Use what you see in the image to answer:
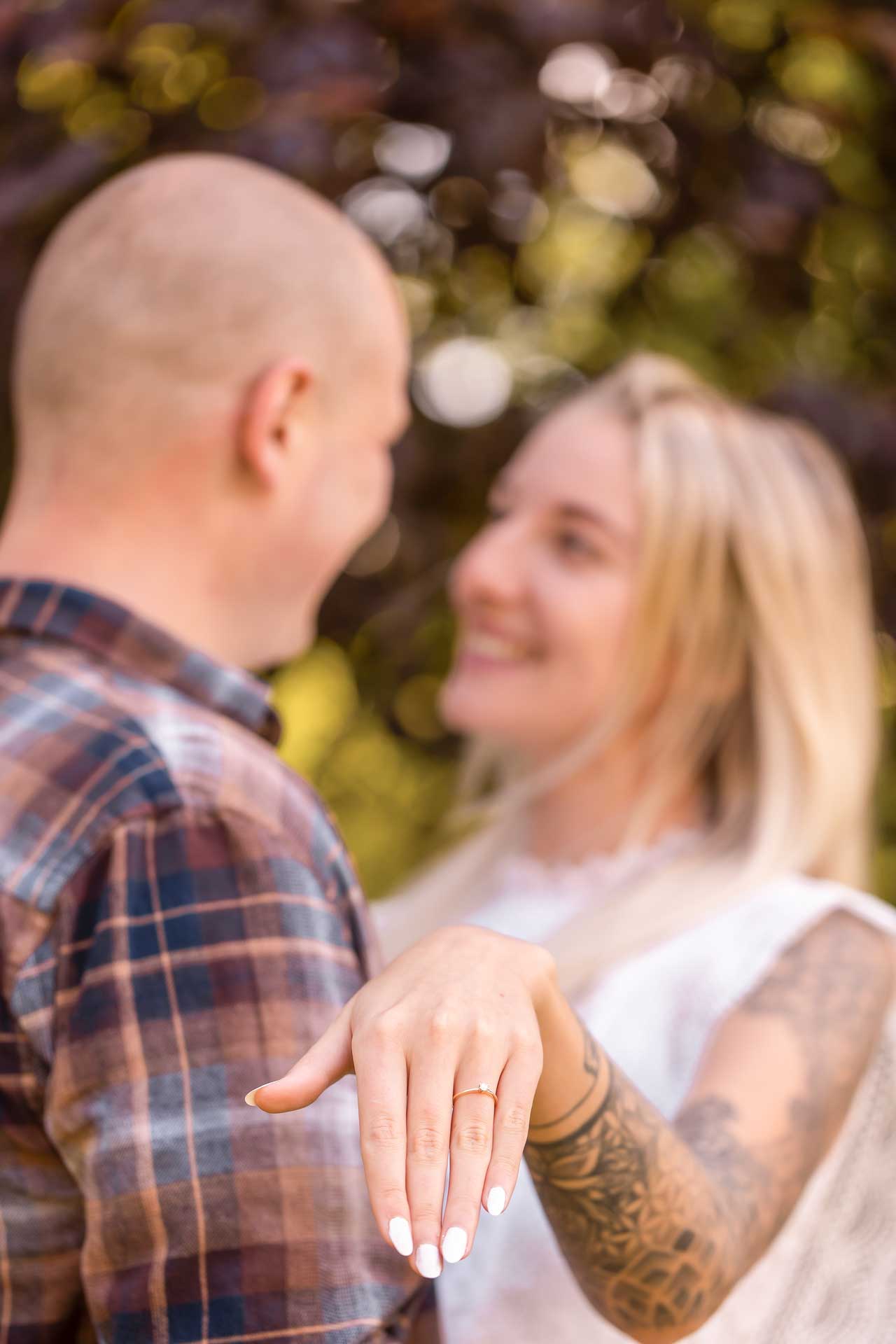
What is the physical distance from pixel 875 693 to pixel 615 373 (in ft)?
2.51

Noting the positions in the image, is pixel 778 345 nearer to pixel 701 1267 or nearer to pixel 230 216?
pixel 230 216

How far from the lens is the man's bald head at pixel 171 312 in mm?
1416

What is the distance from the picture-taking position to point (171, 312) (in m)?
1.42

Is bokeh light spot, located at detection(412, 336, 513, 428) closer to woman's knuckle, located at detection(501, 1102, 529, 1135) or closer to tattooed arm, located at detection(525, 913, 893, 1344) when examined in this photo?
tattooed arm, located at detection(525, 913, 893, 1344)

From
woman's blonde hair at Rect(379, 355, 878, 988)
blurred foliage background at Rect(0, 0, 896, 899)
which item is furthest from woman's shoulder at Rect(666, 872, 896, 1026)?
blurred foliage background at Rect(0, 0, 896, 899)

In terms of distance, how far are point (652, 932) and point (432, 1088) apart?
47.8 inches

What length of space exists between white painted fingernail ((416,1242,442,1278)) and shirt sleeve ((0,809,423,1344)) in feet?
0.91

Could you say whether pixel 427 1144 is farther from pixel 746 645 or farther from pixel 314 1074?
pixel 746 645

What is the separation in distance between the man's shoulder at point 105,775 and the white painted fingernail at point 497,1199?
0.41 metres

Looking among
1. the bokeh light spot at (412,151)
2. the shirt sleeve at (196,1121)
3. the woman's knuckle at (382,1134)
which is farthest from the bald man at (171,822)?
the bokeh light spot at (412,151)

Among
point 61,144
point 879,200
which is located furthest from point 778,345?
point 61,144

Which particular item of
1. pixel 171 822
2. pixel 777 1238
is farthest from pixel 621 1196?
pixel 777 1238

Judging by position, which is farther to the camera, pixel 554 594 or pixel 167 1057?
pixel 554 594

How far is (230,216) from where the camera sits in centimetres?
150
